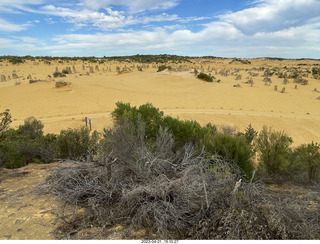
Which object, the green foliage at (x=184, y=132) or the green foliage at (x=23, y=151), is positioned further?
the green foliage at (x=184, y=132)

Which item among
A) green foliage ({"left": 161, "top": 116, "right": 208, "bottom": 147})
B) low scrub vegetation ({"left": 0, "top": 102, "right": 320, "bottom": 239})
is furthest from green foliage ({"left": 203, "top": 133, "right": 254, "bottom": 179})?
green foliage ({"left": 161, "top": 116, "right": 208, "bottom": 147})

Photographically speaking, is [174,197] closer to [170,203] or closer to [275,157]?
[170,203]

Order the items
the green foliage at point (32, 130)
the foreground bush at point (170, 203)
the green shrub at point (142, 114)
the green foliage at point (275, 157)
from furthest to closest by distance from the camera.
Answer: the green foliage at point (32, 130), the green shrub at point (142, 114), the green foliage at point (275, 157), the foreground bush at point (170, 203)

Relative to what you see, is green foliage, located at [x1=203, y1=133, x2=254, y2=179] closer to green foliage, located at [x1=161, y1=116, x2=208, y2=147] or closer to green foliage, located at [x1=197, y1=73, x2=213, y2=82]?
green foliage, located at [x1=161, y1=116, x2=208, y2=147]

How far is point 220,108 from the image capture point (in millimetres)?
18328

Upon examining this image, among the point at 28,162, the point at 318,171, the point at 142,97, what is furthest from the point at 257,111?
the point at 28,162

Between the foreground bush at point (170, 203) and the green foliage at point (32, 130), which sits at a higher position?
the foreground bush at point (170, 203)

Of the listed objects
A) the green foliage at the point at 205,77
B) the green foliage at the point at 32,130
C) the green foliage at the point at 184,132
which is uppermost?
the green foliage at the point at 205,77

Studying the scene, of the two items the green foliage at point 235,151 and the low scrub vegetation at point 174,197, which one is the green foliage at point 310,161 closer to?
the green foliage at point 235,151

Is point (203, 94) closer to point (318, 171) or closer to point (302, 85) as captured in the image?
point (302, 85)

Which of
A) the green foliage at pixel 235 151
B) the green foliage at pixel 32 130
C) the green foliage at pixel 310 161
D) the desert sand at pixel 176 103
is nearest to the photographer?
the green foliage at pixel 235 151

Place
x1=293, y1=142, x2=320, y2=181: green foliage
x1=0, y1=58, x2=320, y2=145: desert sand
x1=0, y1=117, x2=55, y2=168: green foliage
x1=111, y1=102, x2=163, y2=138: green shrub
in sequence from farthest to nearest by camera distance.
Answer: x1=0, y1=58, x2=320, y2=145: desert sand < x1=111, y1=102, x2=163, y2=138: green shrub < x1=0, y1=117, x2=55, y2=168: green foliage < x1=293, y1=142, x2=320, y2=181: green foliage

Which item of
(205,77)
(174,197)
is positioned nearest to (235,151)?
(174,197)

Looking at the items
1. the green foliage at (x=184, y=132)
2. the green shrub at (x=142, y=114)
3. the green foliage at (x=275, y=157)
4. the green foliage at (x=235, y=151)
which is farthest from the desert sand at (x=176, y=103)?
the green foliage at (x=235, y=151)
